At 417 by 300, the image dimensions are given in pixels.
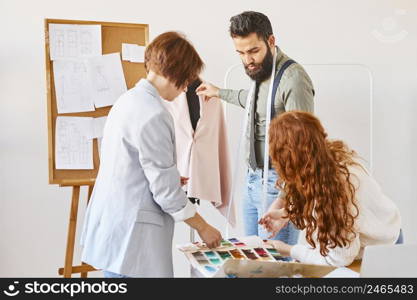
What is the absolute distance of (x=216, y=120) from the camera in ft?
8.66

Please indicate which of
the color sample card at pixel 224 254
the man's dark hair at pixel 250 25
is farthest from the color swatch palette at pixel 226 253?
the man's dark hair at pixel 250 25

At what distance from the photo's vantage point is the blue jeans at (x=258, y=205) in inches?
92.5

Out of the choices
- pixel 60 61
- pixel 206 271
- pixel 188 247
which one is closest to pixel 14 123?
pixel 60 61

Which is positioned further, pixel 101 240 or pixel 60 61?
pixel 60 61

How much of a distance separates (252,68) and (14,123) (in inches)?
60.8

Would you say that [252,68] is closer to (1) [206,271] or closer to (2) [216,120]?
(2) [216,120]

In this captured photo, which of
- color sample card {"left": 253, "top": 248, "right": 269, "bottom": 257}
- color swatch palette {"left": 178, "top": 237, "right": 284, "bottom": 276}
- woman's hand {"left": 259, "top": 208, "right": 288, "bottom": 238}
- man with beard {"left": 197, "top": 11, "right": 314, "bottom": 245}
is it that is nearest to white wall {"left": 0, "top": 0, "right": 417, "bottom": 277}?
man with beard {"left": 197, "top": 11, "right": 314, "bottom": 245}

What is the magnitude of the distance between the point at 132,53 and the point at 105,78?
0.60 feet

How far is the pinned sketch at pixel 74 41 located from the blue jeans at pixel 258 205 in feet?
3.22

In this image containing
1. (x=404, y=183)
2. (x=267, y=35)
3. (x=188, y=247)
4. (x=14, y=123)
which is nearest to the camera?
(x=188, y=247)

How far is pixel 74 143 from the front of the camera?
8.79 ft

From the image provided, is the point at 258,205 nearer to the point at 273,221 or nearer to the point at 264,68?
the point at 273,221

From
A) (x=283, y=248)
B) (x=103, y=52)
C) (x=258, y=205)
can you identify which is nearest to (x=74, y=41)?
(x=103, y=52)

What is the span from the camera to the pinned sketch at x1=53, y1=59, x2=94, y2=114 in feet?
8.73
